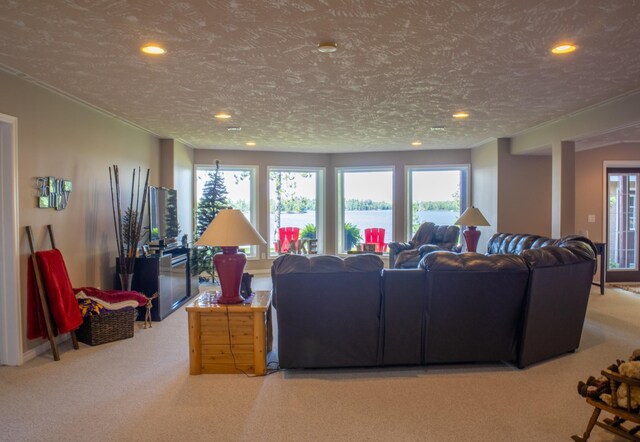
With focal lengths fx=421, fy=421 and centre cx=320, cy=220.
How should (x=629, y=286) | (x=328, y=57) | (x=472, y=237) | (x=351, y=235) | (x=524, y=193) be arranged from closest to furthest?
(x=328, y=57), (x=472, y=237), (x=629, y=286), (x=524, y=193), (x=351, y=235)

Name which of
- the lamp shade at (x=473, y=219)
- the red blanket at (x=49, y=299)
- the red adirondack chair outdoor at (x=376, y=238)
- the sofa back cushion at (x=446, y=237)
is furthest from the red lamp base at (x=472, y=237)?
the red blanket at (x=49, y=299)

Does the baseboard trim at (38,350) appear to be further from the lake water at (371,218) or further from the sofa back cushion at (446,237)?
the sofa back cushion at (446,237)

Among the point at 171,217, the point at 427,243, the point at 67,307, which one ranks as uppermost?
the point at 171,217

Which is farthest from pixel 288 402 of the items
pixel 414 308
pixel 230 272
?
pixel 414 308

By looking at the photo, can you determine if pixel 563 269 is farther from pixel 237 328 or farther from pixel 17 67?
pixel 17 67

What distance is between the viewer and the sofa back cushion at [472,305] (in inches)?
130

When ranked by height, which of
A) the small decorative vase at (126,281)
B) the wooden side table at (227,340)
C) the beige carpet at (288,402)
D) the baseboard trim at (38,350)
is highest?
the small decorative vase at (126,281)

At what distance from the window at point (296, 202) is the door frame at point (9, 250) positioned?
535 cm

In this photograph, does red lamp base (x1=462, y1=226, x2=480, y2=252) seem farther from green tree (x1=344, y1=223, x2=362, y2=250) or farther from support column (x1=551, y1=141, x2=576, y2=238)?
green tree (x1=344, y1=223, x2=362, y2=250)

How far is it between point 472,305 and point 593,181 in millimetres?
5344

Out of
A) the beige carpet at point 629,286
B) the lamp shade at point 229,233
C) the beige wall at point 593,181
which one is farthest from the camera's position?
the beige wall at point 593,181

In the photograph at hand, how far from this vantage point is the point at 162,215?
19.5 feet

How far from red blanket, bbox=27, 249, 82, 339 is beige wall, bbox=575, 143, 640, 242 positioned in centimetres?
754

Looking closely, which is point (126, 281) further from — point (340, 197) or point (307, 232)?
point (340, 197)
